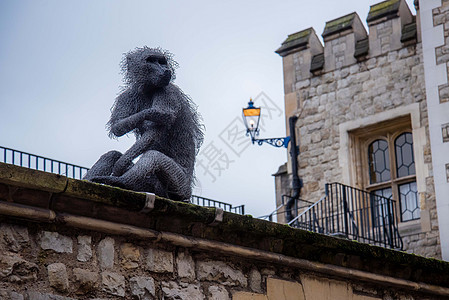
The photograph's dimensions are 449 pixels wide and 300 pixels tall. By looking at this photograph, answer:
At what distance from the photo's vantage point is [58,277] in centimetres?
559

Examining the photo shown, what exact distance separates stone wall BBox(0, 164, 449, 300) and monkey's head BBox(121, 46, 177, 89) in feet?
3.76

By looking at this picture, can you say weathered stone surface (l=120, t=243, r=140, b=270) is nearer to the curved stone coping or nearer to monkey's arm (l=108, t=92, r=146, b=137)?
the curved stone coping

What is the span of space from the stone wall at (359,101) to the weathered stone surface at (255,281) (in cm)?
770

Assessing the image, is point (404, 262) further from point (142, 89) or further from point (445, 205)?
point (445, 205)

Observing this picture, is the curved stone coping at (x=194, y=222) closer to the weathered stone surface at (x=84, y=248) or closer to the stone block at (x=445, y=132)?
the weathered stone surface at (x=84, y=248)

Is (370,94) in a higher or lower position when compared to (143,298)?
higher

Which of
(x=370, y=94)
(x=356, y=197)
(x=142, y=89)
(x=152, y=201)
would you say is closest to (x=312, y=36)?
(x=370, y=94)

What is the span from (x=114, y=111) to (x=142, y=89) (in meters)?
0.29

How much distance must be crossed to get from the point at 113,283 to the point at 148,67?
1.85m

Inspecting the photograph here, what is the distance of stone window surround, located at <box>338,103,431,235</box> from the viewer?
570 inches

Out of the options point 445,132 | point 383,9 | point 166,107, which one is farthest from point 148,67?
point 383,9

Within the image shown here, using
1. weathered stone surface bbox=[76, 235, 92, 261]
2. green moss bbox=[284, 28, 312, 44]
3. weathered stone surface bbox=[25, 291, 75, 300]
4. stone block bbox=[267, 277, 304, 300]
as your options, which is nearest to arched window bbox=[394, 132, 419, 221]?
green moss bbox=[284, 28, 312, 44]

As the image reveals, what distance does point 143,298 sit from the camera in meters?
6.07

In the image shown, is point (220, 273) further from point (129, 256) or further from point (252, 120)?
point (252, 120)
